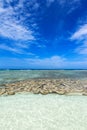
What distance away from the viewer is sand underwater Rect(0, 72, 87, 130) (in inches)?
214

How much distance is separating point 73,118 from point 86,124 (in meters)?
0.58

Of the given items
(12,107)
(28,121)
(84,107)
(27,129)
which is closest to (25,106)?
(12,107)

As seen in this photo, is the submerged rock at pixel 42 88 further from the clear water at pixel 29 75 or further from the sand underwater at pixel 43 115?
the clear water at pixel 29 75

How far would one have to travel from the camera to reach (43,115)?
6.25 m

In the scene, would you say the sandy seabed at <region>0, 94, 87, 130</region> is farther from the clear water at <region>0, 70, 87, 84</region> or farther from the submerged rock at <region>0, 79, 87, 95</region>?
the clear water at <region>0, 70, 87, 84</region>

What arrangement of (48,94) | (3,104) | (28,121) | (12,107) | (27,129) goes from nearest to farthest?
(27,129) → (28,121) → (12,107) → (3,104) → (48,94)

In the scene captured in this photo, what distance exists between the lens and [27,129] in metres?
5.27

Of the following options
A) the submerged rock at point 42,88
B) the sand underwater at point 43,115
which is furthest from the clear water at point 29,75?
the sand underwater at point 43,115

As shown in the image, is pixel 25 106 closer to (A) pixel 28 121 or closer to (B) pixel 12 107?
(B) pixel 12 107

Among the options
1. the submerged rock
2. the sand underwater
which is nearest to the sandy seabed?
the sand underwater

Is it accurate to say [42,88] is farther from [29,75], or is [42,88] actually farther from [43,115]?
[29,75]

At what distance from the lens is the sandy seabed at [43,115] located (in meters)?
5.44

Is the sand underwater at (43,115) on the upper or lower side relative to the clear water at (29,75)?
lower

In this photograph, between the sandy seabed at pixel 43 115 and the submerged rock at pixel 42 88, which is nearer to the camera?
the sandy seabed at pixel 43 115
